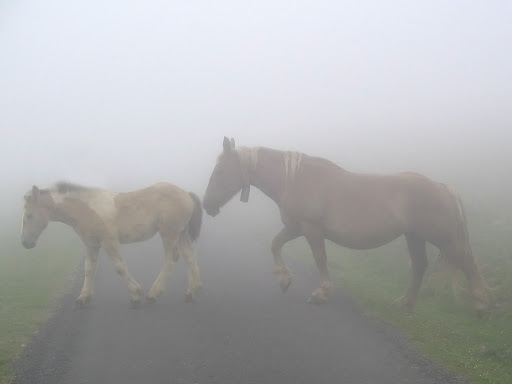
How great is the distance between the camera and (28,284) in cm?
1225

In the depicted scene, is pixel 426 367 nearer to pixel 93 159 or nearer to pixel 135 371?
pixel 135 371

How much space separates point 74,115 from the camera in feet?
616

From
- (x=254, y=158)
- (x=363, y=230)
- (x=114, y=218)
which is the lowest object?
(x=114, y=218)

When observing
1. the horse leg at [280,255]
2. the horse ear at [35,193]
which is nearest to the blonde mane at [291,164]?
the horse leg at [280,255]

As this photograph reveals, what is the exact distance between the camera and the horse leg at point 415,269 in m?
8.77

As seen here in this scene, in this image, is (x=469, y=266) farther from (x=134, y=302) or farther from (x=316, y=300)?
(x=134, y=302)

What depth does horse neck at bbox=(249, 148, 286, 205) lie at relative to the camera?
9.19m

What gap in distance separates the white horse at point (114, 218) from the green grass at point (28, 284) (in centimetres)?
115

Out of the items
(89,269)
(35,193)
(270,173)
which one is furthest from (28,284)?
(270,173)

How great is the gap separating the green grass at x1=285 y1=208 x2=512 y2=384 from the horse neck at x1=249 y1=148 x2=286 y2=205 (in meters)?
2.81

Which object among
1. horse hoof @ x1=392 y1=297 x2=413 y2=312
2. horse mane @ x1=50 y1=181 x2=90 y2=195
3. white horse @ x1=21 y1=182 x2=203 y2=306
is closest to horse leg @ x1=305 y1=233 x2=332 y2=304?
horse hoof @ x1=392 y1=297 x2=413 y2=312

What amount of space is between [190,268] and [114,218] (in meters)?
1.88

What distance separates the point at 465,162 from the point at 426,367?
79.9ft

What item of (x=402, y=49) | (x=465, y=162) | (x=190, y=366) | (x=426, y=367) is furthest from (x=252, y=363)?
(x=402, y=49)
